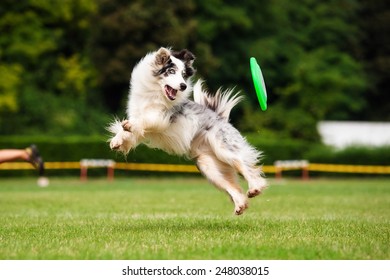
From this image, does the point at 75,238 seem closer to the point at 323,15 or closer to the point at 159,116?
the point at 159,116

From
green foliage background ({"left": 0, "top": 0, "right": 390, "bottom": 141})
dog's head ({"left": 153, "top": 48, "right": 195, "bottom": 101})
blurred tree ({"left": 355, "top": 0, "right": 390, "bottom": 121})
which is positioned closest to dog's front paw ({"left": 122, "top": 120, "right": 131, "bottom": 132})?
dog's head ({"left": 153, "top": 48, "right": 195, "bottom": 101})

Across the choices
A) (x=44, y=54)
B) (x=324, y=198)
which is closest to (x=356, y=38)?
(x=44, y=54)

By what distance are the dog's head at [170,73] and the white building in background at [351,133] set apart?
1171 inches

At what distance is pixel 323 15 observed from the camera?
52.2 m

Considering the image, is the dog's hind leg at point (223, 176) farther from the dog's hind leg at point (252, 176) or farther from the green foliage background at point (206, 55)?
the green foliage background at point (206, 55)

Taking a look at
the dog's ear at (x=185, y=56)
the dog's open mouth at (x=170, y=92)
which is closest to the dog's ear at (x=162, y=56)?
the dog's ear at (x=185, y=56)

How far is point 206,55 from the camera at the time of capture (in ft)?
139

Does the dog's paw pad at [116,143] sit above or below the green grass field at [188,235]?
above

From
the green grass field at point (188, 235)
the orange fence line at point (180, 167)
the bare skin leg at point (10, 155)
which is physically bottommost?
the green grass field at point (188, 235)

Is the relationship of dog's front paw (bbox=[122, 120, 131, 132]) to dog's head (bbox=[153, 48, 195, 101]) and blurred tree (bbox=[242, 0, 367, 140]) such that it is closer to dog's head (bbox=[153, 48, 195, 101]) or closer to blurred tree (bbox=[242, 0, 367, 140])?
dog's head (bbox=[153, 48, 195, 101])

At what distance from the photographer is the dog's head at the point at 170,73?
9.71 m

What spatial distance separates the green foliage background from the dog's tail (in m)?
27.7

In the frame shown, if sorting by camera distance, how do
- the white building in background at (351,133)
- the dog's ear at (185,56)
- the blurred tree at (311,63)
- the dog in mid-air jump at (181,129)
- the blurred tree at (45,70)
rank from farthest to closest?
the blurred tree at (311,63), the white building in background at (351,133), the blurred tree at (45,70), the dog's ear at (185,56), the dog in mid-air jump at (181,129)

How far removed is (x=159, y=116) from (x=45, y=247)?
108 inches
